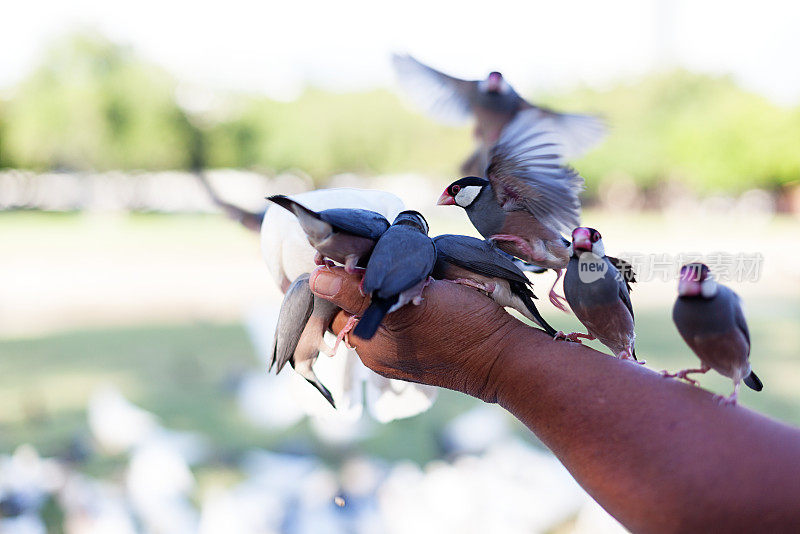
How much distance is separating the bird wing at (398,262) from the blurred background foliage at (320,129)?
980 inches

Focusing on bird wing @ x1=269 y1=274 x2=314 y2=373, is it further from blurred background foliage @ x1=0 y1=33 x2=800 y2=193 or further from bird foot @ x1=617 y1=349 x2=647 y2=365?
blurred background foliage @ x1=0 y1=33 x2=800 y2=193

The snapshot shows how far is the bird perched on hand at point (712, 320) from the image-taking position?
1225 mm

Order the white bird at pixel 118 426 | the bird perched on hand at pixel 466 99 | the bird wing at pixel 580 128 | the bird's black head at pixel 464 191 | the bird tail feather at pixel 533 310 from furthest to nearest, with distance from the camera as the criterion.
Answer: the white bird at pixel 118 426
the bird perched on hand at pixel 466 99
the bird wing at pixel 580 128
the bird's black head at pixel 464 191
the bird tail feather at pixel 533 310

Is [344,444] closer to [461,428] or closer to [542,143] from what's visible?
[461,428]

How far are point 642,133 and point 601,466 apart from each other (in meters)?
38.2

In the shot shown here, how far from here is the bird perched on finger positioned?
1.40m

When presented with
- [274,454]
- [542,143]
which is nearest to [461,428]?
[274,454]

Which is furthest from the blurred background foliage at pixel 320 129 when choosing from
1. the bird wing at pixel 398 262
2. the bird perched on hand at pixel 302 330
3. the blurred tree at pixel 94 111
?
the bird wing at pixel 398 262

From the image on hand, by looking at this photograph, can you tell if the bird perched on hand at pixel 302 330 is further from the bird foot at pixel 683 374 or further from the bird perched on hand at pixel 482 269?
the bird foot at pixel 683 374

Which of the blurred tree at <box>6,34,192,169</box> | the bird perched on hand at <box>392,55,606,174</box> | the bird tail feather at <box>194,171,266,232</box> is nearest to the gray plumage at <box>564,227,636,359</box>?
the bird tail feather at <box>194,171,266,232</box>

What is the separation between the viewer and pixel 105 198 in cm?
3538

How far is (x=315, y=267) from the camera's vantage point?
5.69ft

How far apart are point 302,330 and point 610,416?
749 mm

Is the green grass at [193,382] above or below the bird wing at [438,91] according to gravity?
below
